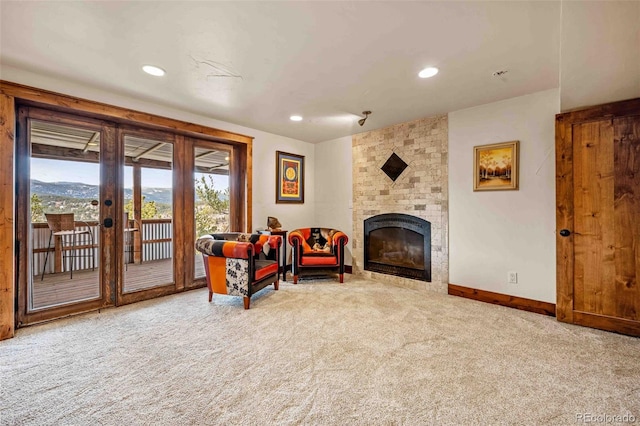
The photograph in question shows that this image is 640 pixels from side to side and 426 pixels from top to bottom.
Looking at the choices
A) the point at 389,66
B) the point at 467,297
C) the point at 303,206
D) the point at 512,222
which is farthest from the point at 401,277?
the point at 389,66

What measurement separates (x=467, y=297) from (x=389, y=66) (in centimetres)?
294

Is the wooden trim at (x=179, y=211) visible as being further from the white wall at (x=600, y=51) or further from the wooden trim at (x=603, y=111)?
the wooden trim at (x=603, y=111)

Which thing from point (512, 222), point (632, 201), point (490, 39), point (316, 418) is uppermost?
point (490, 39)

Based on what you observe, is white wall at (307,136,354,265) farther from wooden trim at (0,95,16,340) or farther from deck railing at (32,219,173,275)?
wooden trim at (0,95,16,340)

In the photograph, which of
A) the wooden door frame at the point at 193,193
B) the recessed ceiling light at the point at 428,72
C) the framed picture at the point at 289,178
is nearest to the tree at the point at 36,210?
the wooden door frame at the point at 193,193

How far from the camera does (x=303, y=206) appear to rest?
5.29 metres

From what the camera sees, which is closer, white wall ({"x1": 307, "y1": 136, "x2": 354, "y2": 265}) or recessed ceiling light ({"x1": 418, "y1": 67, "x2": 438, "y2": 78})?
recessed ceiling light ({"x1": 418, "y1": 67, "x2": 438, "y2": 78})

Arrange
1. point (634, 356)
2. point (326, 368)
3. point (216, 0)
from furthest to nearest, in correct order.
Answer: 1. point (634, 356)
2. point (326, 368)
3. point (216, 0)

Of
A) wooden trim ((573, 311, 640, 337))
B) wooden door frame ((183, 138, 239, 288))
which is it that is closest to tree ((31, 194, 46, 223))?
wooden door frame ((183, 138, 239, 288))

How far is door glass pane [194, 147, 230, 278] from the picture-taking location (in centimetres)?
396

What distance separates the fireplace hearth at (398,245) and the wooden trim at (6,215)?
4.21 metres

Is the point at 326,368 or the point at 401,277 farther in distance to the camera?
the point at 401,277

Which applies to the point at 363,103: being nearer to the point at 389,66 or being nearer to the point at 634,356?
the point at 389,66

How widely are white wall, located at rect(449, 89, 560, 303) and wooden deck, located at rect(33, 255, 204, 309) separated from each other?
12.9 feet
